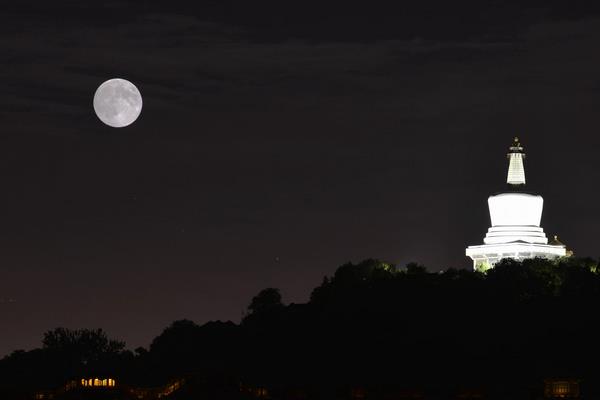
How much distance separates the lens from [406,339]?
175750 mm

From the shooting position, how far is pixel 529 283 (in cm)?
18288

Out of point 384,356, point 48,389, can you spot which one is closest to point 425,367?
point 384,356

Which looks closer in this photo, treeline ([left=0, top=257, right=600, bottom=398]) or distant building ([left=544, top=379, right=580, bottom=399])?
distant building ([left=544, top=379, right=580, bottom=399])

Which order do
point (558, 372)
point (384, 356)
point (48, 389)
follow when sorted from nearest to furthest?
point (558, 372), point (384, 356), point (48, 389)

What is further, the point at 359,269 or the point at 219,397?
the point at 359,269

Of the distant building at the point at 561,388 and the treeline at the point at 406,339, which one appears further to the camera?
the treeline at the point at 406,339

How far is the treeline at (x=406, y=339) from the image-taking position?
16775cm

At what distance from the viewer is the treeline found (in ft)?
550

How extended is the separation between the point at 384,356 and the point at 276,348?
932 cm

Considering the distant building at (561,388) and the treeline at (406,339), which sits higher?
the treeline at (406,339)

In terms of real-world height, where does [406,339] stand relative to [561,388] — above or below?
above

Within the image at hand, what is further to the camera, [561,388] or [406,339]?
[406,339]

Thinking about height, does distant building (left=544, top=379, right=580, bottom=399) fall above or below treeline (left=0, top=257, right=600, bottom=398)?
below

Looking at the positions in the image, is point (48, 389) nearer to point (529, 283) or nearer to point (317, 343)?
point (317, 343)
